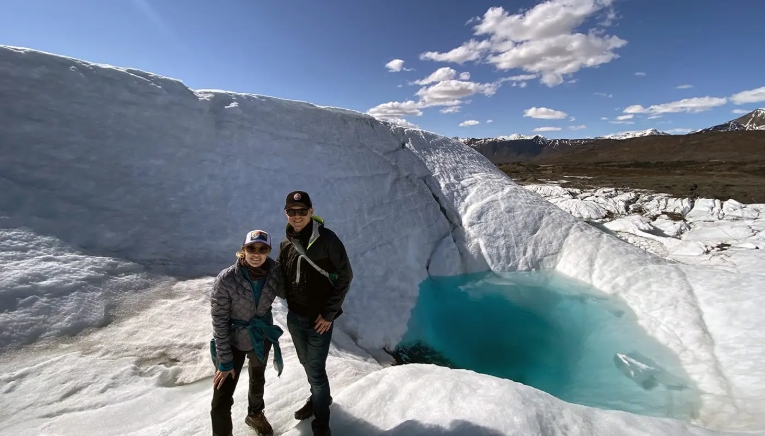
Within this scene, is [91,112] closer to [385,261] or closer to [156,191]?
[156,191]

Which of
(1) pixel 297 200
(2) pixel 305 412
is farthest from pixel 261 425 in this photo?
(1) pixel 297 200

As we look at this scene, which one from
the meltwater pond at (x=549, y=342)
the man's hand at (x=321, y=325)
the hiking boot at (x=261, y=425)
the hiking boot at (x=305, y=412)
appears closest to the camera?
the man's hand at (x=321, y=325)

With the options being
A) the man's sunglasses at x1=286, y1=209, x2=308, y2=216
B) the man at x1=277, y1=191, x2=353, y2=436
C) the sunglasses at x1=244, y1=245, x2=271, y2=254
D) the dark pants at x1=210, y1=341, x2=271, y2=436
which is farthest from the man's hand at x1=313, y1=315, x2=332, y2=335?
the man's sunglasses at x1=286, y1=209, x2=308, y2=216

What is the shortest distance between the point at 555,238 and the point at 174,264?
11.4 metres

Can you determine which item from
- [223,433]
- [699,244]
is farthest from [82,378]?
[699,244]

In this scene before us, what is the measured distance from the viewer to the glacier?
4402 mm

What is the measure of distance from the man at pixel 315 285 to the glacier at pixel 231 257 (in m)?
0.74

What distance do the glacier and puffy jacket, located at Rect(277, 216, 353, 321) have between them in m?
1.37

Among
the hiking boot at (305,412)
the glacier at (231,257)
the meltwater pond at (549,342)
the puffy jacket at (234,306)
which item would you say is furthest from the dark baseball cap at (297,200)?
the meltwater pond at (549,342)

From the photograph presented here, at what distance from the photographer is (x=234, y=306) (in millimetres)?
3447

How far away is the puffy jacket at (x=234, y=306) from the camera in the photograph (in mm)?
3340

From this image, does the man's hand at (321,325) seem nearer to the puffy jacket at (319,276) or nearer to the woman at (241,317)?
the puffy jacket at (319,276)

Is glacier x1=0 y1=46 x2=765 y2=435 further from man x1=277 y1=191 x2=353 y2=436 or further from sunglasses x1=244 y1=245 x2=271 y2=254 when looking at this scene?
sunglasses x1=244 y1=245 x2=271 y2=254

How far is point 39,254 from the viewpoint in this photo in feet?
21.5
